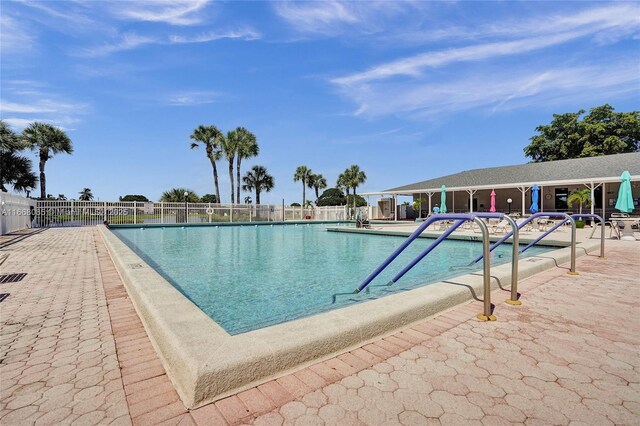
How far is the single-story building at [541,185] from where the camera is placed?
20.5 m

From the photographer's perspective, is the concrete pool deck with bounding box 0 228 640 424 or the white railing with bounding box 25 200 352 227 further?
the white railing with bounding box 25 200 352 227

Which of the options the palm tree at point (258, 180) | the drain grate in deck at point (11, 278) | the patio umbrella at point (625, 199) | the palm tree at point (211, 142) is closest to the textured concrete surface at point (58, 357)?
the drain grate in deck at point (11, 278)

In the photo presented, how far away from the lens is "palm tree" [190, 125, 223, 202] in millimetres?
34375

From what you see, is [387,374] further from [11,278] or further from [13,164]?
[13,164]

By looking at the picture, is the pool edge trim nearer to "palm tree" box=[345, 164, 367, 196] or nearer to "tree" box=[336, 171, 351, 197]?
"palm tree" box=[345, 164, 367, 196]

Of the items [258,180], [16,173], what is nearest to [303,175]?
[258,180]

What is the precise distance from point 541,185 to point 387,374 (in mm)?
24536

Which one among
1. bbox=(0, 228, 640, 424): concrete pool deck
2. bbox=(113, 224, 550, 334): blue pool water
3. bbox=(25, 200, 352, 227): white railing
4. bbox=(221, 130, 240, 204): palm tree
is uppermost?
bbox=(221, 130, 240, 204): palm tree

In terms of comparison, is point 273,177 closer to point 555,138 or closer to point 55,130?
point 55,130

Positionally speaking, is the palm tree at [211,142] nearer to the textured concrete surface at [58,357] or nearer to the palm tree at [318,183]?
the palm tree at [318,183]

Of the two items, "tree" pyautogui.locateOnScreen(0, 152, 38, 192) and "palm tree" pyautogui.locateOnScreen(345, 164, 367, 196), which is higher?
"palm tree" pyautogui.locateOnScreen(345, 164, 367, 196)

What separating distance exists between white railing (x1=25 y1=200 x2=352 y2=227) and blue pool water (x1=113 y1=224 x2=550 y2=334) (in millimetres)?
14341

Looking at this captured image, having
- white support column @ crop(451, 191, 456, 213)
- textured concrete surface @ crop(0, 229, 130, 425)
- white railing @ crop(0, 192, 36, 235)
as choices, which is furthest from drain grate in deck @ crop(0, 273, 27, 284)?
white support column @ crop(451, 191, 456, 213)

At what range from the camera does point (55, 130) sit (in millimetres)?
25953
